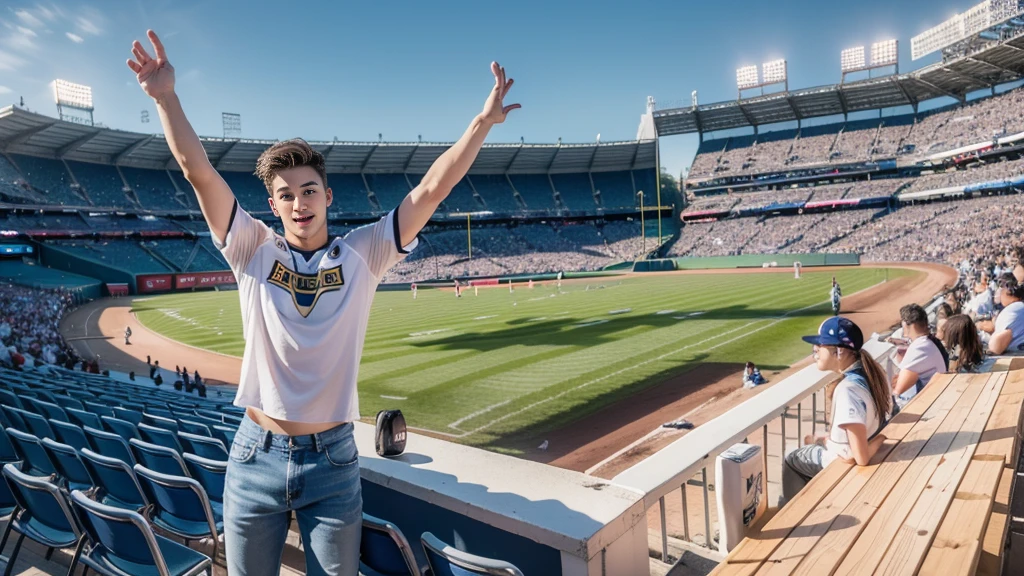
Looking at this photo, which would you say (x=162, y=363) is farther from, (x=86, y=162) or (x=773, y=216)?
(x=773, y=216)

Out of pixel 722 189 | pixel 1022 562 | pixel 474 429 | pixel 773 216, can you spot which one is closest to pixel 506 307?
pixel 474 429

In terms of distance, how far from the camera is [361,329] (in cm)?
241

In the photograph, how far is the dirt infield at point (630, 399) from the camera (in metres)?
9.56

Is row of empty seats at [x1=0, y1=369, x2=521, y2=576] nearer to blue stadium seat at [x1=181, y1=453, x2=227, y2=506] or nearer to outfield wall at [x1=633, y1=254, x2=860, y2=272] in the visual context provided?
blue stadium seat at [x1=181, y1=453, x2=227, y2=506]

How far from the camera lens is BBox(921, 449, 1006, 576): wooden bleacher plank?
7.34 ft

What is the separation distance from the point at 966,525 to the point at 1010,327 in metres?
6.51

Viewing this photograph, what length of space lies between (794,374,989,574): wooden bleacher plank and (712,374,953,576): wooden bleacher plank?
0.11 m

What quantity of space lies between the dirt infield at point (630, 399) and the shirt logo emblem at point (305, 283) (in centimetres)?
707

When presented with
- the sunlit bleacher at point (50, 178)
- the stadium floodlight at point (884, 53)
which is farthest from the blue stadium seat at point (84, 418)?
the stadium floodlight at point (884, 53)

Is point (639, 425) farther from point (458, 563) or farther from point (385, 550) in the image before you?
point (458, 563)

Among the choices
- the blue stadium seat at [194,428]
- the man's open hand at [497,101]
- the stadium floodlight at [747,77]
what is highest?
the stadium floodlight at [747,77]

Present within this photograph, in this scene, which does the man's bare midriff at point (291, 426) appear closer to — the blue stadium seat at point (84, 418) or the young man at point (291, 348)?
the young man at point (291, 348)

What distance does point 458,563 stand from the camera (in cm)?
196

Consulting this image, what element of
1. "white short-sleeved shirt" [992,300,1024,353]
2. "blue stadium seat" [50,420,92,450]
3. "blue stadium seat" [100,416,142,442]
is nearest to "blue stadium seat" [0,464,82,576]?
"blue stadium seat" [50,420,92,450]
